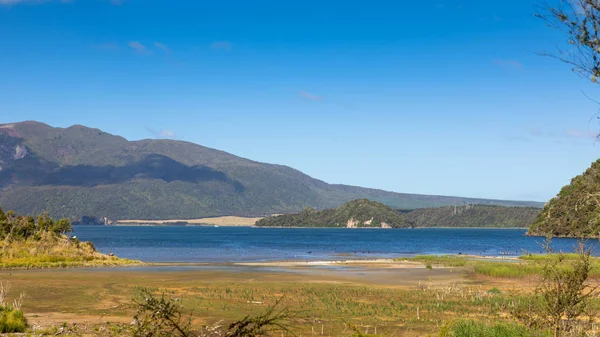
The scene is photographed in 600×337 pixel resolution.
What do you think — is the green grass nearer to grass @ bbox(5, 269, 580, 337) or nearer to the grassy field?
the grassy field

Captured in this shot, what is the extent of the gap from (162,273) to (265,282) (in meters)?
15.8

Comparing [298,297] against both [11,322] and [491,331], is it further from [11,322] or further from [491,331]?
[491,331]

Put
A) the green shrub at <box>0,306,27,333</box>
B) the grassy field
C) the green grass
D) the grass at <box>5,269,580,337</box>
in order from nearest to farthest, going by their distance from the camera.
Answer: the green grass, the green shrub at <box>0,306,27,333</box>, the grassy field, the grass at <box>5,269,580,337</box>

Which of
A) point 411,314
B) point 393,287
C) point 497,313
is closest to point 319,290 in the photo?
point 393,287

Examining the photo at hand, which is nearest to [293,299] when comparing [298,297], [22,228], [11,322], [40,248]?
[298,297]

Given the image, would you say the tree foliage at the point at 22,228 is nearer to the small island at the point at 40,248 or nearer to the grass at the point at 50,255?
the small island at the point at 40,248

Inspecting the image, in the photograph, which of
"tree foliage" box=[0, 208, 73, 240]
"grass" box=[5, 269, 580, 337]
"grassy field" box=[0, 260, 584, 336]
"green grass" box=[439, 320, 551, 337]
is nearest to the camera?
"green grass" box=[439, 320, 551, 337]

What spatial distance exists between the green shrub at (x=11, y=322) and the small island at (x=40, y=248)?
46.4 metres

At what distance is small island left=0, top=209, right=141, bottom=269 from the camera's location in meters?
71.3

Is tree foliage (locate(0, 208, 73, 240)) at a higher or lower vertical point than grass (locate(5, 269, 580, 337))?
higher

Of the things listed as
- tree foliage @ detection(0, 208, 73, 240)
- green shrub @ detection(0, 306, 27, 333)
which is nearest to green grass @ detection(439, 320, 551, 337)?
green shrub @ detection(0, 306, 27, 333)

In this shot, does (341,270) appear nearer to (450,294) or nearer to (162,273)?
(162,273)

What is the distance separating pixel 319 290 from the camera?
50438 mm

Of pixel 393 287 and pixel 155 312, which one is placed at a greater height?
pixel 155 312
